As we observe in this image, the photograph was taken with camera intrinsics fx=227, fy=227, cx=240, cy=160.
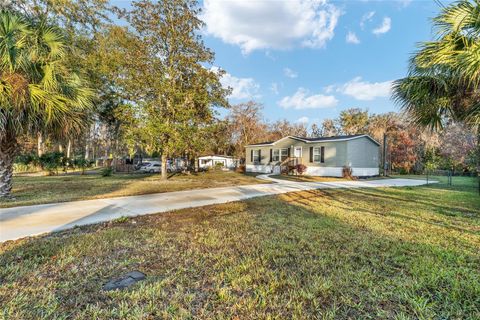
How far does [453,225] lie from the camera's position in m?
4.73

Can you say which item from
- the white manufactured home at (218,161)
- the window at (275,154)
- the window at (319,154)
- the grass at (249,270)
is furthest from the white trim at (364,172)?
the white manufactured home at (218,161)

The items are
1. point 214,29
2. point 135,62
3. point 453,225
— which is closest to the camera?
point 453,225

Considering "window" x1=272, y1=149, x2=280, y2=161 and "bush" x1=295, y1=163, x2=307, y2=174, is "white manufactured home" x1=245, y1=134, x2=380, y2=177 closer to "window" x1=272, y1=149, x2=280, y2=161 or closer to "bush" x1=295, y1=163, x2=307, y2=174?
"window" x1=272, y1=149, x2=280, y2=161

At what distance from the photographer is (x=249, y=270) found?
8.86 feet

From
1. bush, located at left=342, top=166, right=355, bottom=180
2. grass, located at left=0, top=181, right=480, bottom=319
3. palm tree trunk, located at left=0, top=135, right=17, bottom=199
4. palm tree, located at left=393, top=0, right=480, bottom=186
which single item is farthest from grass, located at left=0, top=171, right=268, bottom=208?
bush, located at left=342, top=166, right=355, bottom=180

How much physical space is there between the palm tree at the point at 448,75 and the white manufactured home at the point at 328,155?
36.9 ft

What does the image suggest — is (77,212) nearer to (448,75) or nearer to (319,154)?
(448,75)

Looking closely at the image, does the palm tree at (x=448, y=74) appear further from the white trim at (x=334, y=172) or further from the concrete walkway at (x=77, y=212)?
the white trim at (x=334, y=172)

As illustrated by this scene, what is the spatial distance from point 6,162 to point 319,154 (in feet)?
59.0

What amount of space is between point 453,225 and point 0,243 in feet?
26.6

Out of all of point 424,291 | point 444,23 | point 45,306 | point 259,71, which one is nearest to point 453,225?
point 424,291

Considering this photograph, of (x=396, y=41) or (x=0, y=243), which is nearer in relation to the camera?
(x=0, y=243)

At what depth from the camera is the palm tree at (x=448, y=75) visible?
461 cm

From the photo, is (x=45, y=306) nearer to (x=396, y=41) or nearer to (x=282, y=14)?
(x=282, y=14)
